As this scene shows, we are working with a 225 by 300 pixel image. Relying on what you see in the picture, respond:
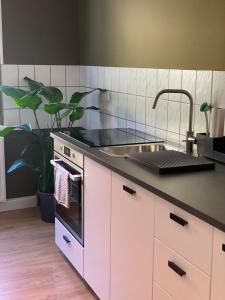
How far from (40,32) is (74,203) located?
72.1 inches

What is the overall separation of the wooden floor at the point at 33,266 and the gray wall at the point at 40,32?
4.84 feet

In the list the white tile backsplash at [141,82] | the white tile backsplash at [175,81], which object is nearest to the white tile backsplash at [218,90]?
the white tile backsplash at [175,81]

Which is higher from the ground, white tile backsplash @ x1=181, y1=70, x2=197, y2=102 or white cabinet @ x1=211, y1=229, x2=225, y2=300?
white tile backsplash @ x1=181, y1=70, x2=197, y2=102

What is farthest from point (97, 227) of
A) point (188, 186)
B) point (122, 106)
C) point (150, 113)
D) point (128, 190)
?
point (122, 106)

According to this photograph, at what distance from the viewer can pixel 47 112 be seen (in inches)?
137

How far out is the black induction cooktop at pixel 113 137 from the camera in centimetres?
274

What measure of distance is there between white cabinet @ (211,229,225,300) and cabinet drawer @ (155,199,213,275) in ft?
0.09

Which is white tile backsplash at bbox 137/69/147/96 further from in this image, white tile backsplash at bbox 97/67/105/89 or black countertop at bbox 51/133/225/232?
black countertop at bbox 51/133/225/232

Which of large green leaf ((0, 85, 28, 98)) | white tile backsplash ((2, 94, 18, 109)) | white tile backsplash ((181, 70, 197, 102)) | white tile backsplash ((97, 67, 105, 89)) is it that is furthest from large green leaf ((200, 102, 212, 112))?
white tile backsplash ((2, 94, 18, 109))

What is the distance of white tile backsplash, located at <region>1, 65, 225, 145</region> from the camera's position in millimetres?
2490

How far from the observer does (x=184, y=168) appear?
79.1 inches

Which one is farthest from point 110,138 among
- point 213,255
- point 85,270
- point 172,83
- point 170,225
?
point 213,255

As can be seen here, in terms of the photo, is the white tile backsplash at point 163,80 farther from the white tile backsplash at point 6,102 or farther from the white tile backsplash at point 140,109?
the white tile backsplash at point 6,102

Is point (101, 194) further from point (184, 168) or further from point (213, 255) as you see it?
point (213, 255)
